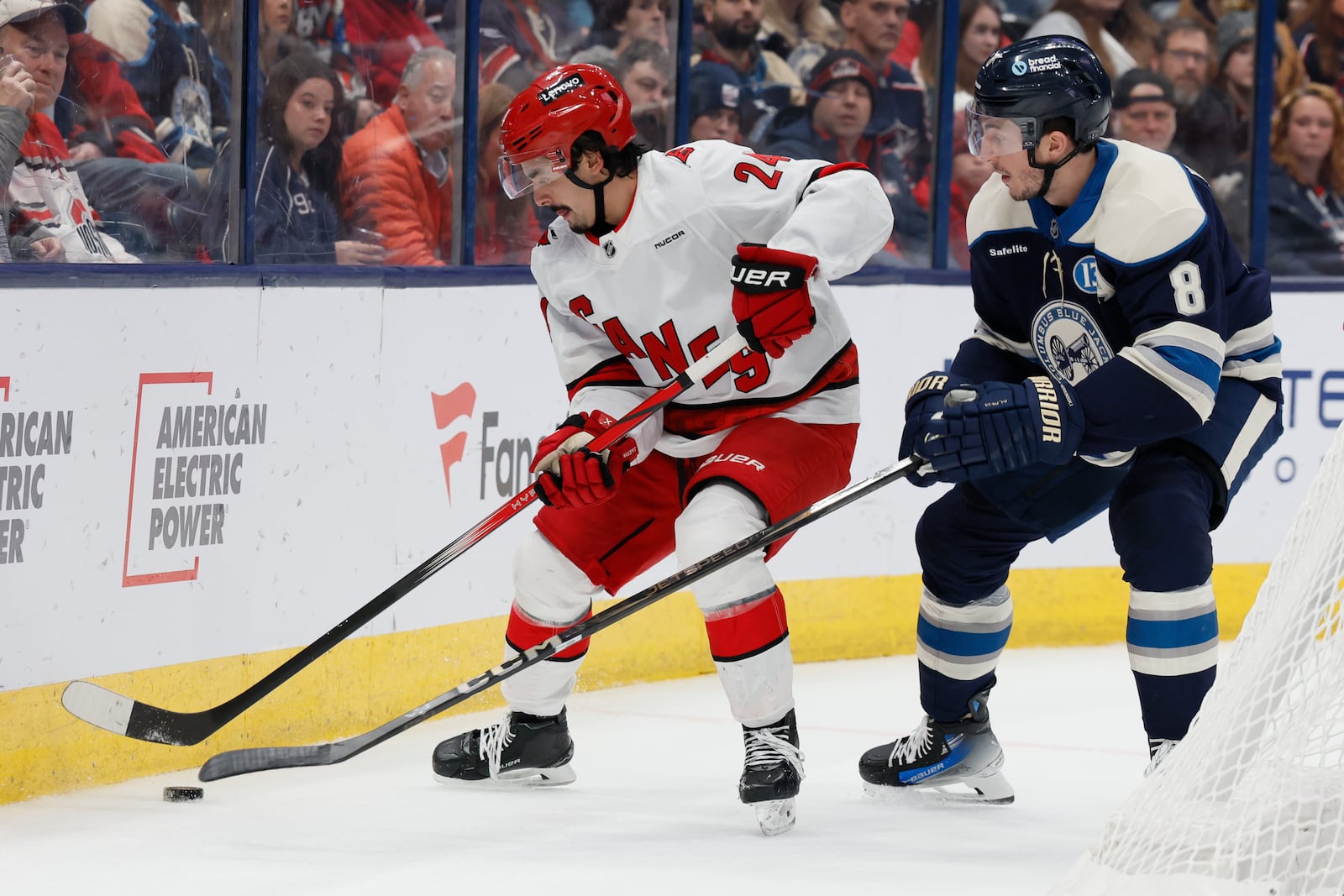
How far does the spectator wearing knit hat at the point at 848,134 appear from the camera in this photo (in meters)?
5.17

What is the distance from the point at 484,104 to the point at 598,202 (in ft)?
4.61

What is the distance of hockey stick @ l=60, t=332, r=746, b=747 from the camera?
3.05m

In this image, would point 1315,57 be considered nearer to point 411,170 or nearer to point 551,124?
point 411,170

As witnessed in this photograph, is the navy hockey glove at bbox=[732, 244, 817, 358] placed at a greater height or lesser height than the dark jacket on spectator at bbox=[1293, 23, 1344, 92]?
lesser

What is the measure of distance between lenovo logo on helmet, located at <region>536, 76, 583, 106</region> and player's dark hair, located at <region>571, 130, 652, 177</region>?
0.25ft

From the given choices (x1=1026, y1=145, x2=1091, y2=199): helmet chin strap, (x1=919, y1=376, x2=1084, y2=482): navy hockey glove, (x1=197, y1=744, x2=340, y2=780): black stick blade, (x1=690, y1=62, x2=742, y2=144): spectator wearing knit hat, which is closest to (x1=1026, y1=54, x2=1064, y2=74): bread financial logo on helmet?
(x1=1026, y1=145, x2=1091, y2=199): helmet chin strap

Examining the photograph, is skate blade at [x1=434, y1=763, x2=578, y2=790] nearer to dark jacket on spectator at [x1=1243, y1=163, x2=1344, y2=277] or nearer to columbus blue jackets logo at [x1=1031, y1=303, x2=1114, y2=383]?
columbus blue jackets logo at [x1=1031, y1=303, x2=1114, y2=383]

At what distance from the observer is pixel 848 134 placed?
5258 mm

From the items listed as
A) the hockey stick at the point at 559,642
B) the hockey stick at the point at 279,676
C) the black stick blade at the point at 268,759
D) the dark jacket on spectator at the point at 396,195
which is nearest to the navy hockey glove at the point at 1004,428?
the hockey stick at the point at 559,642

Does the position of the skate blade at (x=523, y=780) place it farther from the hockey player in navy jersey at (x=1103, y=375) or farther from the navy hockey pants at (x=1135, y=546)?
the hockey player in navy jersey at (x=1103, y=375)

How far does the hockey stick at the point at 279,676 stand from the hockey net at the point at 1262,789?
1.03 m

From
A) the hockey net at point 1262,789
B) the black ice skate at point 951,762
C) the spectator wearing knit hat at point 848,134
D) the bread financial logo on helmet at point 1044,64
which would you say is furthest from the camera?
the spectator wearing knit hat at point 848,134

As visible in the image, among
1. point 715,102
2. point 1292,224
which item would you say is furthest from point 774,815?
point 1292,224

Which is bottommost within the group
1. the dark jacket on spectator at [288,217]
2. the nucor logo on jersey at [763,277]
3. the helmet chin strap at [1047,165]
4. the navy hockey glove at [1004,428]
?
the navy hockey glove at [1004,428]
